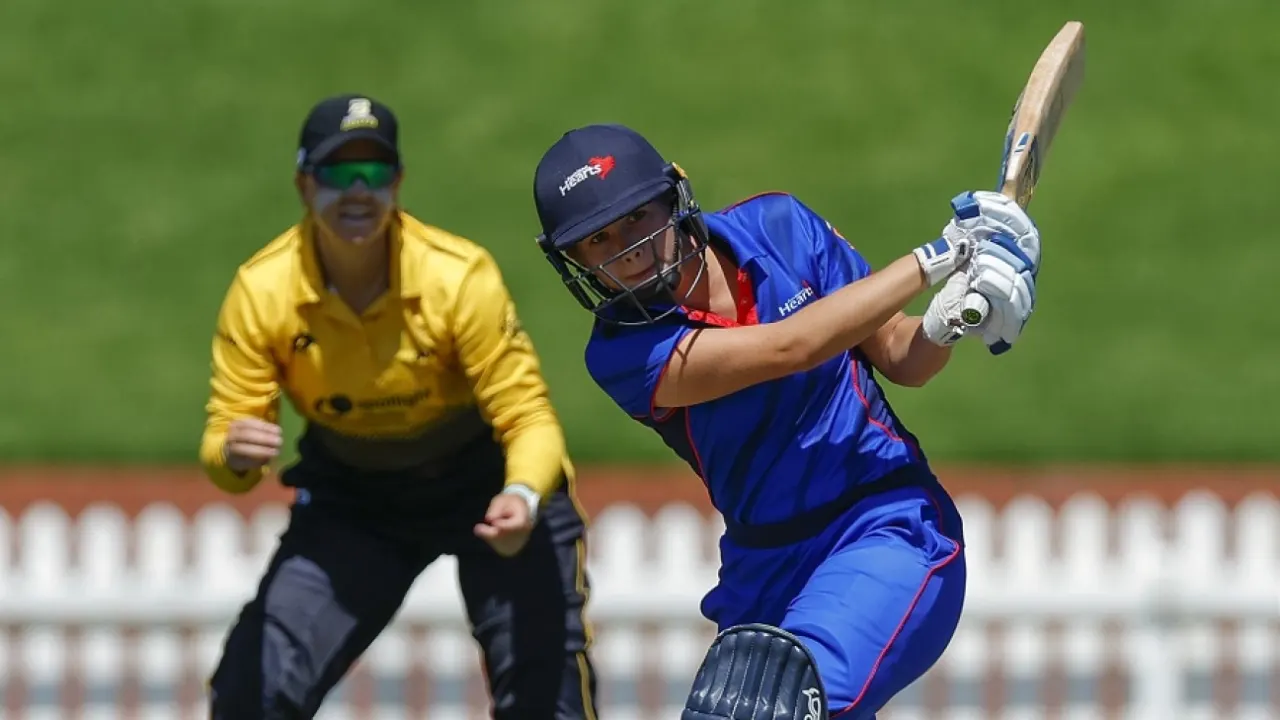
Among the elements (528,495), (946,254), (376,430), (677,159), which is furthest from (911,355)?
(677,159)

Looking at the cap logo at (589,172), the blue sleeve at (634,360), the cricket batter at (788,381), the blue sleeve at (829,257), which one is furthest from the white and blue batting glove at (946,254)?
the cap logo at (589,172)

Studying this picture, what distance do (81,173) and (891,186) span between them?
4.96 m

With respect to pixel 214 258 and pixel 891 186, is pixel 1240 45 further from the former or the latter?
pixel 214 258

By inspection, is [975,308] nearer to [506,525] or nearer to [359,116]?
[506,525]

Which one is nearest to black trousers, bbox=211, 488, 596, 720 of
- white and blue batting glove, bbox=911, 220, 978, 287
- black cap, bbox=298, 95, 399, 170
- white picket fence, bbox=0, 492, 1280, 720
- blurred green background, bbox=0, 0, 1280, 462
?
black cap, bbox=298, 95, 399, 170

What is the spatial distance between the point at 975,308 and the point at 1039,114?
2.26 ft

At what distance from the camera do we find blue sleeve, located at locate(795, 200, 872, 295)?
423 cm

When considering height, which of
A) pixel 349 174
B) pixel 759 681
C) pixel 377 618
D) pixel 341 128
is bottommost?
pixel 759 681

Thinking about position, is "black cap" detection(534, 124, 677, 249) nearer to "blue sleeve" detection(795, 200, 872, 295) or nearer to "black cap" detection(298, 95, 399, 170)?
"blue sleeve" detection(795, 200, 872, 295)

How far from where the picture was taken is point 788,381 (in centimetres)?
409

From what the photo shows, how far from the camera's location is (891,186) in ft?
38.9

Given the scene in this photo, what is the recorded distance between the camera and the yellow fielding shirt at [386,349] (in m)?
4.70

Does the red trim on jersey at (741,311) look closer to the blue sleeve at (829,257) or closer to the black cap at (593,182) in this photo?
the blue sleeve at (829,257)

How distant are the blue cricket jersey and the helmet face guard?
0.12 feet
